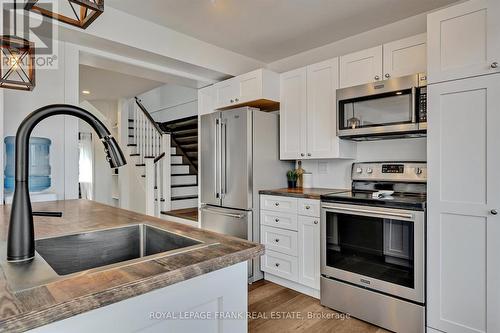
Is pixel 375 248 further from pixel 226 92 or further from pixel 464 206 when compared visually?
pixel 226 92

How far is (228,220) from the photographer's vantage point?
10.5 ft

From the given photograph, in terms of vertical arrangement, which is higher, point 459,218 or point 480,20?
point 480,20

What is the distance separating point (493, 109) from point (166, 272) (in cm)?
208

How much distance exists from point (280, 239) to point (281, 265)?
262mm

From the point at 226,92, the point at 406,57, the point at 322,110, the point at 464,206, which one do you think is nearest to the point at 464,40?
the point at 406,57

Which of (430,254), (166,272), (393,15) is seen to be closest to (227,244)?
(166,272)

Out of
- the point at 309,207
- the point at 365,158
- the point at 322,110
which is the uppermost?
the point at 322,110

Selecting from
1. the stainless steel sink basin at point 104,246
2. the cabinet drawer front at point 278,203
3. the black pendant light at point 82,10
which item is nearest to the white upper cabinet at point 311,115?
the cabinet drawer front at point 278,203

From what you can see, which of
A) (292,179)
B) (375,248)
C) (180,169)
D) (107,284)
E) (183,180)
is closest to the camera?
(107,284)

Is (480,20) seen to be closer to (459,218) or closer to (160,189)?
(459,218)

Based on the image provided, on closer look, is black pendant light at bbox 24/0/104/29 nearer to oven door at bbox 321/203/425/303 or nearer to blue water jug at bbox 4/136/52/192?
blue water jug at bbox 4/136/52/192

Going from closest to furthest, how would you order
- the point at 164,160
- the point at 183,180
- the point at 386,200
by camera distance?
1. the point at 386,200
2. the point at 164,160
3. the point at 183,180

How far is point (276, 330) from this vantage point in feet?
7.20

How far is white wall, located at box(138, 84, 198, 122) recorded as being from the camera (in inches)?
230
